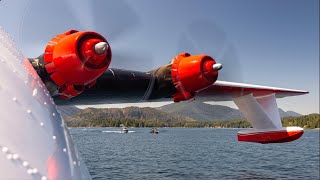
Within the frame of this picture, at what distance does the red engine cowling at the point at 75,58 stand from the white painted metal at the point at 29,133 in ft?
11.6

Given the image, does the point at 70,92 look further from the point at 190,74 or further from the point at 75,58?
the point at 190,74

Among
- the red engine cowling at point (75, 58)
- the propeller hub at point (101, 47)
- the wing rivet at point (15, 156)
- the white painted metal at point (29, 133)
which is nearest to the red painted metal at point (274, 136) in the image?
the red engine cowling at point (75, 58)

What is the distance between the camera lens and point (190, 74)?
9359mm

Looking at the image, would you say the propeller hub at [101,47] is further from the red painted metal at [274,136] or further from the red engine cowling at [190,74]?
the red painted metal at [274,136]

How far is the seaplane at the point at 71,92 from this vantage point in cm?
209

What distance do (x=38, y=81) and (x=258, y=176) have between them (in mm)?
38376

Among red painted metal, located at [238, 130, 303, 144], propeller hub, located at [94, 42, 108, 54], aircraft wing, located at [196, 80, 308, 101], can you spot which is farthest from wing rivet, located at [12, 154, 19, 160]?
red painted metal, located at [238, 130, 303, 144]

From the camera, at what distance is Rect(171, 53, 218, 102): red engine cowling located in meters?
9.31

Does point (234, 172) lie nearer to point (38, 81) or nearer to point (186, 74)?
point (186, 74)

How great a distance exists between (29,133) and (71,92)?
5137 mm

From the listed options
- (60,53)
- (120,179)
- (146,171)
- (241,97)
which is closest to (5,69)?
(60,53)

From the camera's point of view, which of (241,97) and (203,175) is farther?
(203,175)

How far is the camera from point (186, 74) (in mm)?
9430

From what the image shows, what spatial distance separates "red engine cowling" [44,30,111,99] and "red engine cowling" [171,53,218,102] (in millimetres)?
3294
